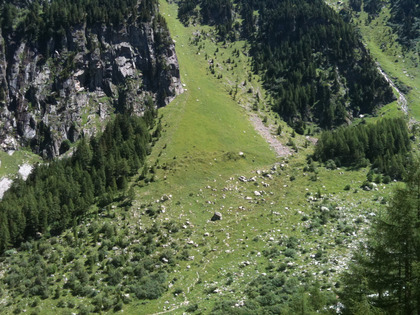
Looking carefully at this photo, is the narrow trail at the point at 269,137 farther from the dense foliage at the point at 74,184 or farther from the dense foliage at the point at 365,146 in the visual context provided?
the dense foliage at the point at 74,184

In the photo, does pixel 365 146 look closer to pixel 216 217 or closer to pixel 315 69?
pixel 216 217

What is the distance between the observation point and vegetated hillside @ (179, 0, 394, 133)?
146 meters

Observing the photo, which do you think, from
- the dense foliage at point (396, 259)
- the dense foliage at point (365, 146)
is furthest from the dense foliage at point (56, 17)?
the dense foliage at point (396, 259)

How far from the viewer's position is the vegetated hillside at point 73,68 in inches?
4995

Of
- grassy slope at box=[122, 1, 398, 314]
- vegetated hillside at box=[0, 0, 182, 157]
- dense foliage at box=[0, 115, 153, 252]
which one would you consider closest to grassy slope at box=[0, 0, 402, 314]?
grassy slope at box=[122, 1, 398, 314]

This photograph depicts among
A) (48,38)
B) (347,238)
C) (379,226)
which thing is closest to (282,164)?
(347,238)

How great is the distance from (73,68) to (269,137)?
274 feet

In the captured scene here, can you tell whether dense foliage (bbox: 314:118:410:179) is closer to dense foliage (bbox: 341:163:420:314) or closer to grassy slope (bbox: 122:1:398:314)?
grassy slope (bbox: 122:1:398:314)

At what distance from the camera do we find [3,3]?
474 ft

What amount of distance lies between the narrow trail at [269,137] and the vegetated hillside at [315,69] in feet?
65.6

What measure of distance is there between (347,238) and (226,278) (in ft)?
73.9

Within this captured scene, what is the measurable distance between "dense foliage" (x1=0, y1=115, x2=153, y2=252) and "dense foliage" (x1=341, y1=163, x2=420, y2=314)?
229 feet

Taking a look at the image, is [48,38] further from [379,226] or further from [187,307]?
[379,226]

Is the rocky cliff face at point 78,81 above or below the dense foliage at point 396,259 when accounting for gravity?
above
